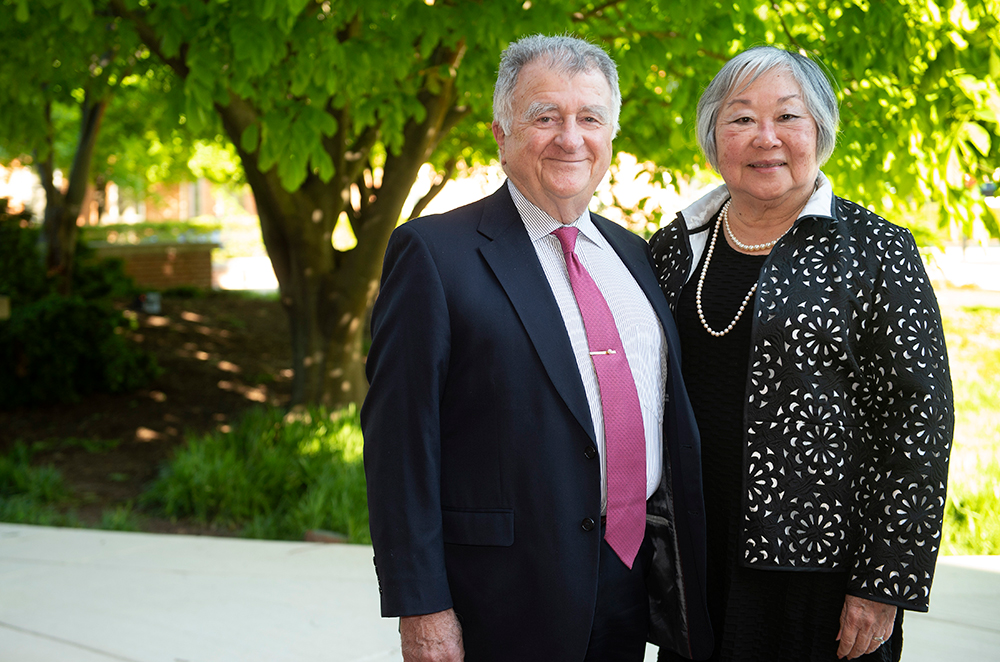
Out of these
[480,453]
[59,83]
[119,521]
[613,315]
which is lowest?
[119,521]

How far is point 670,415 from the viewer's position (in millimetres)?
2107

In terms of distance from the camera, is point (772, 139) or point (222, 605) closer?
point (772, 139)

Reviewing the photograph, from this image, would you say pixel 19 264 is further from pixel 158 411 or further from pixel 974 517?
pixel 974 517

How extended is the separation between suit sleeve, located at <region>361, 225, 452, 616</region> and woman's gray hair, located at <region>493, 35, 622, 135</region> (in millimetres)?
479

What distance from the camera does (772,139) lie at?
81.4 inches

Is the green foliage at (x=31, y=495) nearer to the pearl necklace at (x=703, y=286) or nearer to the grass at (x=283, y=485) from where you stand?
the grass at (x=283, y=485)

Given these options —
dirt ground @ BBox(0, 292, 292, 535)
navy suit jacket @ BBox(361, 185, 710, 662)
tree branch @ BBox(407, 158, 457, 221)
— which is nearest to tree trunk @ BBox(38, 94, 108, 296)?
dirt ground @ BBox(0, 292, 292, 535)

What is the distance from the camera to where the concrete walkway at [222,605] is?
3.62m

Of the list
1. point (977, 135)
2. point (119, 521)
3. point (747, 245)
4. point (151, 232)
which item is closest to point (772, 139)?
point (747, 245)

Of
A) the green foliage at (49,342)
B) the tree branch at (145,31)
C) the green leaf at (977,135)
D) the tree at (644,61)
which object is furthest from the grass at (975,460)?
the green foliage at (49,342)

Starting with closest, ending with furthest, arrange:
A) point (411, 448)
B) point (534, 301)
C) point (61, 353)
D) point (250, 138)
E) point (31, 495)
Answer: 1. point (411, 448)
2. point (534, 301)
3. point (250, 138)
4. point (31, 495)
5. point (61, 353)

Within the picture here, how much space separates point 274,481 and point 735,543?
459 cm

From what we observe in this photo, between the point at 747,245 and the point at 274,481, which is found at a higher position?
the point at 747,245

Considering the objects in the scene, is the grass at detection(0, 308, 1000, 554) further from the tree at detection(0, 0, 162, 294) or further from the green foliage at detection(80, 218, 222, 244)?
the green foliage at detection(80, 218, 222, 244)
